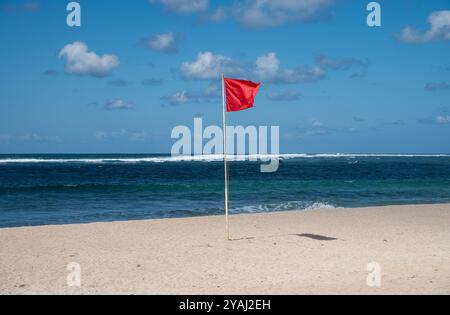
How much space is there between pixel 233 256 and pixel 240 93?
150 inches

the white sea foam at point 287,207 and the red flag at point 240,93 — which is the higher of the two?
the red flag at point 240,93

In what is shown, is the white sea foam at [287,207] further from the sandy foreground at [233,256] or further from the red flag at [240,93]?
the red flag at [240,93]

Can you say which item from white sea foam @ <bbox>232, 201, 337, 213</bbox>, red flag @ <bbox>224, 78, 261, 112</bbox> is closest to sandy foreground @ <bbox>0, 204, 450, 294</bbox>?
red flag @ <bbox>224, 78, 261, 112</bbox>

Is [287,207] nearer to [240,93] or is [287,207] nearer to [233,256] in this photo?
[240,93]

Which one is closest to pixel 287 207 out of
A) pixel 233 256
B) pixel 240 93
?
pixel 240 93

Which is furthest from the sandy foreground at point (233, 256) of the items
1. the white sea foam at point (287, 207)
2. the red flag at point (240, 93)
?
the white sea foam at point (287, 207)

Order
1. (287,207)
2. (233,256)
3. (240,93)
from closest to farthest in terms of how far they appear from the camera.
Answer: (233,256) < (240,93) < (287,207)

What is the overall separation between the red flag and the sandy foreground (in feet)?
10.7

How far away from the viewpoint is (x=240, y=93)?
11328 mm

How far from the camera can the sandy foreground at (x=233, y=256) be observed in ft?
24.1

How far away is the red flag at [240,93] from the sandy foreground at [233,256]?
3.26 metres

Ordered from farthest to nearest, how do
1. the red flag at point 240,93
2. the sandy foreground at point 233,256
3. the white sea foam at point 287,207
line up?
the white sea foam at point 287,207 → the red flag at point 240,93 → the sandy foreground at point 233,256

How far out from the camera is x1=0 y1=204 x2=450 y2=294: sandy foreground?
→ 24.1 feet

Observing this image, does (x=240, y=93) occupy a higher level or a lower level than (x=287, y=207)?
higher
